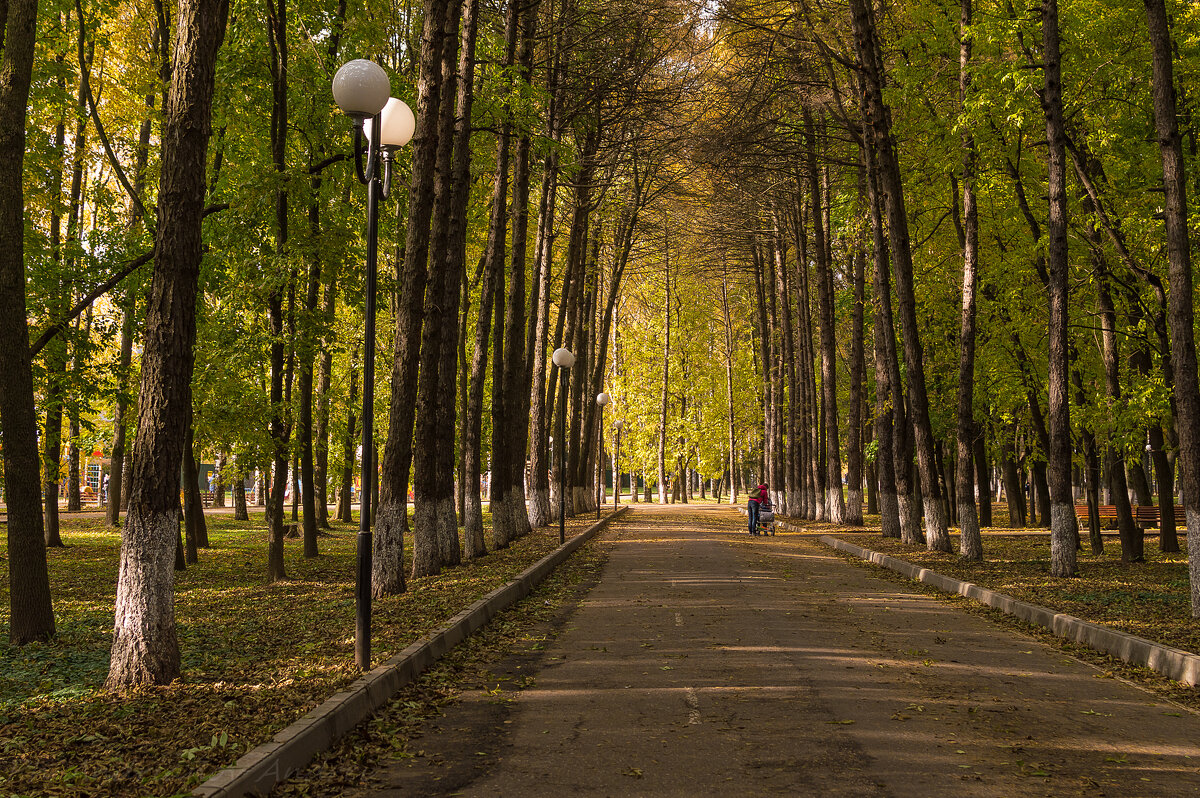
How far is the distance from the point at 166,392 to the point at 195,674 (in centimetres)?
229

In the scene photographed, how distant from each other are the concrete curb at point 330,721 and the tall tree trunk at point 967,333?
1102cm

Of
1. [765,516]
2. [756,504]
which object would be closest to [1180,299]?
[765,516]

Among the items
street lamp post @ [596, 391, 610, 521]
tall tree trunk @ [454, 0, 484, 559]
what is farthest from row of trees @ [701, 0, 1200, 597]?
street lamp post @ [596, 391, 610, 521]

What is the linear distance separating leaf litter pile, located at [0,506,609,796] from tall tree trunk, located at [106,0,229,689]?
412 millimetres

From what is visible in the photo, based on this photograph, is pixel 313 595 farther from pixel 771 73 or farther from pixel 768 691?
pixel 771 73

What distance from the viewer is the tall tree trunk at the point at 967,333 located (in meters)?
18.3

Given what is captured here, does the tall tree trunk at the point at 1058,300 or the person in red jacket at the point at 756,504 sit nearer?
the tall tree trunk at the point at 1058,300

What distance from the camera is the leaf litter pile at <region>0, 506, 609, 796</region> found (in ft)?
17.3

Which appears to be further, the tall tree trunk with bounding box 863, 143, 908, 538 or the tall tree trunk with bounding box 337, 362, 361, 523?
the tall tree trunk with bounding box 863, 143, 908, 538

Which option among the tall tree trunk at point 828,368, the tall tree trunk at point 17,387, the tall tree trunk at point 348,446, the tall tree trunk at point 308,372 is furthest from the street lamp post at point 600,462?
the tall tree trunk at point 17,387

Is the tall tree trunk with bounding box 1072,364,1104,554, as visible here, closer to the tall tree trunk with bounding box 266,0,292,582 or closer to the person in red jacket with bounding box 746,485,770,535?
the person in red jacket with bounding box 746,485,770,535

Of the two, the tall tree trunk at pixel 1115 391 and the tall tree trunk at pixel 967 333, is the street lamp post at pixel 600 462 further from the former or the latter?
the tall tree trunk at pixel 1115 391

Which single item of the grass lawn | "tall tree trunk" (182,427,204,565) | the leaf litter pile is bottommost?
the grass lawn

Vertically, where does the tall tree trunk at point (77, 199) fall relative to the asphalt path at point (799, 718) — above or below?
above
